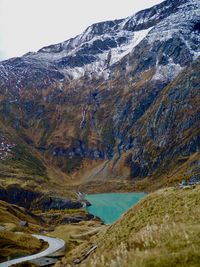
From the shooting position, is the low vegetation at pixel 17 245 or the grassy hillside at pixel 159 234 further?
the low vegetation at pixel 17 245

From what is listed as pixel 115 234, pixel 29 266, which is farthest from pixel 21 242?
pixel 115 234

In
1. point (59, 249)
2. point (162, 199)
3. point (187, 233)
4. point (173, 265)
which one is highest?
point (59, 249)

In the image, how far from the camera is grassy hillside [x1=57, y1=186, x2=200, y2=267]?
1722 cm

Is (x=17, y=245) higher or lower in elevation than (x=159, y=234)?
higher

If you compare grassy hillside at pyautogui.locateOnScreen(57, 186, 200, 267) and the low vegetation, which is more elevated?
the low vegetation

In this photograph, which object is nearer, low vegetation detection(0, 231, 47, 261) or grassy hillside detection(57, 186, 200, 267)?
grassy hillside detection(57, 186, 200, 267)

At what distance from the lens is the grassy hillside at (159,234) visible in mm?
17219

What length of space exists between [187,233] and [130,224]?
1547cm

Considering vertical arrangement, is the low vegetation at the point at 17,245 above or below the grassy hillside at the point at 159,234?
above

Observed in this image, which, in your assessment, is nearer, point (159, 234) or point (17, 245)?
point (159, 234)

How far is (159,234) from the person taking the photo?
72.5 ft

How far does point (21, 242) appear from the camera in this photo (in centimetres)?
9231

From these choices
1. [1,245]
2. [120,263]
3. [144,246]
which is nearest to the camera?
[120,263]

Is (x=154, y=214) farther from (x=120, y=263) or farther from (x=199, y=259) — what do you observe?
(x=199, y=259)
